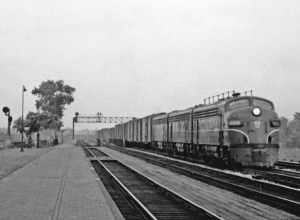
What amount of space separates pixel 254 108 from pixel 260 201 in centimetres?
949

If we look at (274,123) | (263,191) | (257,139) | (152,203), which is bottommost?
(152,203)

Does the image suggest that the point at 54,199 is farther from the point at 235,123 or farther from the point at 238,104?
the point at 238,104

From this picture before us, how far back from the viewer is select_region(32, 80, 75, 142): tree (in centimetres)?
8321

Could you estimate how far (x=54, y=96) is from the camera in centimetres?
8519

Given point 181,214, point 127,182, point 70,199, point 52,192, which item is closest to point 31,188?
point 52,192

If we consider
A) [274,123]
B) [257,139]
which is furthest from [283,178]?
[274,123]

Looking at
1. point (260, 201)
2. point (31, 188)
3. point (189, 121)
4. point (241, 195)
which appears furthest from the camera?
point (189, 121)

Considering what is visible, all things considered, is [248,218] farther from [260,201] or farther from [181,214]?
[260,201]

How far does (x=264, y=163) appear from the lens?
22.5 metres

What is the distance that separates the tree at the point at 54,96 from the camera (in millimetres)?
83213

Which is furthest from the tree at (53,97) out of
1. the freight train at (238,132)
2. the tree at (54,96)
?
the freight train at (238,132)

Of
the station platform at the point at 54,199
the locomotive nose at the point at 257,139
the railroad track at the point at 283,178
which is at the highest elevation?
the locomotive nose at the point at 257,139

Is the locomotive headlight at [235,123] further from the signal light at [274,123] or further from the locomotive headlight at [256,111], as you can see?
the signal light at [274,123]

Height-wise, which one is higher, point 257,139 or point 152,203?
point 257,139
